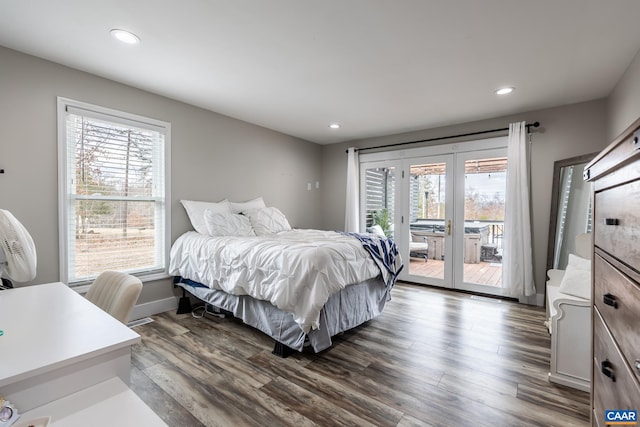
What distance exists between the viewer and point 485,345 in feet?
8.33

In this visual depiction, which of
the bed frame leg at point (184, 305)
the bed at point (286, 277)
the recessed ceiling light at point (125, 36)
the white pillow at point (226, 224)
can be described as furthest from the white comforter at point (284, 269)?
the recessed ceiling light at point (125, 36)

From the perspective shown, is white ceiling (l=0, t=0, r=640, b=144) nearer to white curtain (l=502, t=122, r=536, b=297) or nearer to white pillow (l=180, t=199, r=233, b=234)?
white curtain (l=502, t=122, r=536, b=297)

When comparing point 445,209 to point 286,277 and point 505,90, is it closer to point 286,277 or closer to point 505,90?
point 505,90

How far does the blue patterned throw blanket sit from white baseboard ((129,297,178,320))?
225cm

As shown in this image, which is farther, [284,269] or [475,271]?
[475,271]

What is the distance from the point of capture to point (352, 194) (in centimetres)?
505

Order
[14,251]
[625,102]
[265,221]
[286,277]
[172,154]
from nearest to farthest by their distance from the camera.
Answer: [14,251]
[286,277]
[625,102]
[172,154]
[265,221]

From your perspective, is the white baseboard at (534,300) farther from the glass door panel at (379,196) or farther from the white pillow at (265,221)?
the white pillow at (265,221)

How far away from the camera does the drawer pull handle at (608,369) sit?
890mm

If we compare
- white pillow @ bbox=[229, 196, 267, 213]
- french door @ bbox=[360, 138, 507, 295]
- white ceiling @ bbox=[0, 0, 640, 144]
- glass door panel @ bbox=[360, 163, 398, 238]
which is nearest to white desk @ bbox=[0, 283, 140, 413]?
white ceiling @ bbox=[0, 0, 640, 144]

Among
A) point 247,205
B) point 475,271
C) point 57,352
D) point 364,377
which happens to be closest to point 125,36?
point 57,352

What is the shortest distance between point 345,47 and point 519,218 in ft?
10.00

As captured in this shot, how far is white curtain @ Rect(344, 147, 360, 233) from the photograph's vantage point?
5.04 metres

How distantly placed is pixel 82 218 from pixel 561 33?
4.24 metres
